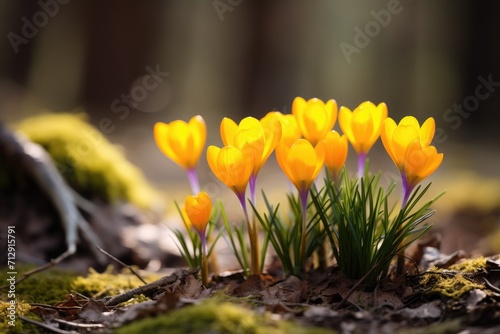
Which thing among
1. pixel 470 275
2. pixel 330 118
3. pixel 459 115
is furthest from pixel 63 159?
pixel 459 115

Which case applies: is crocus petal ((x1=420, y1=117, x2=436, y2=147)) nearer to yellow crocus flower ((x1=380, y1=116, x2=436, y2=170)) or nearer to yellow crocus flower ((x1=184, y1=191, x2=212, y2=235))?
yellow crocus flower ((x1=380, y1=116, x2=436, y2=170))

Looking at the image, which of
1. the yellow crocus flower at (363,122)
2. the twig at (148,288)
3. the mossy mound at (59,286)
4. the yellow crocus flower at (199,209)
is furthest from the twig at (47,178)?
the yellow crocus flower at (363,122)

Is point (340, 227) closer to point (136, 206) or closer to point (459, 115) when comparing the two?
point (136, 206)

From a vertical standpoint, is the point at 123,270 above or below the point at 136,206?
below

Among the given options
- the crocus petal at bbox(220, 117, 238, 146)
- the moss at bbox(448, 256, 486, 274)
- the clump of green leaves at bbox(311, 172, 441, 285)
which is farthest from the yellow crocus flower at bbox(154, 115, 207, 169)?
the moss at bbox(448, 256, 486, 274)

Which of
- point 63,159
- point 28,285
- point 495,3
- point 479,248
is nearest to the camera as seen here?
point 28,285

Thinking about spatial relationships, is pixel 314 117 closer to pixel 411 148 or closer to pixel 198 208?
pixel 411 148
